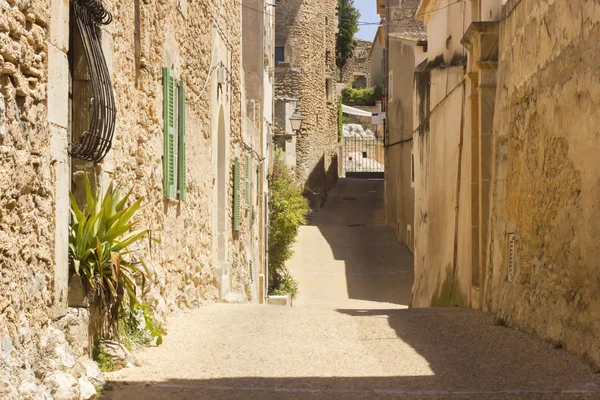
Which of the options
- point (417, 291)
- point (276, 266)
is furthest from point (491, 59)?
point (276, 266)

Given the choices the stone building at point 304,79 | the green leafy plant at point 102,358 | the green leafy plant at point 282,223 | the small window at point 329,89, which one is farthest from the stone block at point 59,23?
the small window at point 329,89

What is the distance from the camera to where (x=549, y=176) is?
848 centimetres

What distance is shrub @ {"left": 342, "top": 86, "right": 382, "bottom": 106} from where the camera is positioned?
198 feet

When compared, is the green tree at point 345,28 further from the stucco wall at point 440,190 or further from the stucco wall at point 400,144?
the stucco wall at point 440,190

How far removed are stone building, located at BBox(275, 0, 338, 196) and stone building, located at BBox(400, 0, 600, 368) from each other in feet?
69.7

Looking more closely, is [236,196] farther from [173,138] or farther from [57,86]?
[57,86]

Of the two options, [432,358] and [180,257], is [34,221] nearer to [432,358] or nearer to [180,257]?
[432,358]

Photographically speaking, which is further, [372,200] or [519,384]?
[372,200]

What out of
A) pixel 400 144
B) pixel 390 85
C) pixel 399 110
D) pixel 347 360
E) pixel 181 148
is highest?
pixel 390 85

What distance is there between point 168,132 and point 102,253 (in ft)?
13.0

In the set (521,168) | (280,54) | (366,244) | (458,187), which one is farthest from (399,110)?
(521,168)

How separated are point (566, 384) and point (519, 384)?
0.32 meters

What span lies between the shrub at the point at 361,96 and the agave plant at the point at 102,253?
53.7m

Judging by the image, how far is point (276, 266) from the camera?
2542 centimetres
